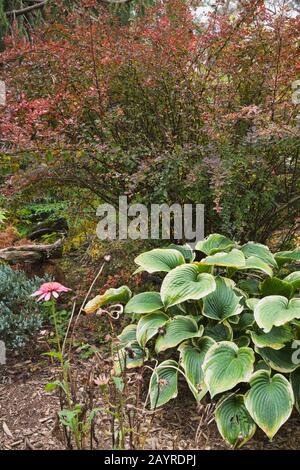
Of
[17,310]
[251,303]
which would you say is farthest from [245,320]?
[17,310]

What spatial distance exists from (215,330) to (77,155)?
145cm

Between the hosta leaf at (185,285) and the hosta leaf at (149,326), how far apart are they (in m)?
0.11

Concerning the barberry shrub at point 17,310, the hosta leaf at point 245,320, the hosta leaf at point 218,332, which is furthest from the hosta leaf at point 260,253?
the barberry shrub at point 17,310

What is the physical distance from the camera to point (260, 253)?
9.43 feet

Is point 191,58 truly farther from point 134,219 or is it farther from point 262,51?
point 134,219

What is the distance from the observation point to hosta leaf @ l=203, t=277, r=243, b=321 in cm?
247

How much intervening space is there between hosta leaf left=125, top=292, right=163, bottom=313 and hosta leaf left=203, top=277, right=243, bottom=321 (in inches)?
9.9

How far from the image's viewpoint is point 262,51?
125 inches

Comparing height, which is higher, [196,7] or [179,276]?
[196,7]

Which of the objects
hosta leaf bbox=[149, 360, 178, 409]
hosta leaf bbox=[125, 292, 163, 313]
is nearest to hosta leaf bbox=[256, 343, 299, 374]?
hosta leaf bbox=[149, 360, 178, 409]

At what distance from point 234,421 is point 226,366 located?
24 cm

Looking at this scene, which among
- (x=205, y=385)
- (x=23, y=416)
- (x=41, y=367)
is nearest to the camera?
(x=205, y=385)

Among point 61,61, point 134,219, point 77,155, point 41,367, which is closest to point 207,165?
point 134,219

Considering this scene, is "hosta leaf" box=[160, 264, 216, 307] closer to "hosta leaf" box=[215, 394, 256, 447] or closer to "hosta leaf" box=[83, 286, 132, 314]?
"hosta leaf" box=[83, 286, 132, 314]
